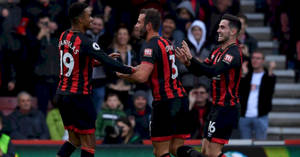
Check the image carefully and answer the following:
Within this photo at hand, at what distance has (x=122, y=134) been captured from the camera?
11.9 meters

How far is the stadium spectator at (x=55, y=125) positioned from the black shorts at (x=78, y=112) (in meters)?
3.74

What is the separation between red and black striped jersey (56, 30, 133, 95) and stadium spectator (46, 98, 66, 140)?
3854mm

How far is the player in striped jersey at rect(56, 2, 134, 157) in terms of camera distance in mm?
8836

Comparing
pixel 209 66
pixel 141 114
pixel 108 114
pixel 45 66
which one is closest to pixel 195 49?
pixel 141 114

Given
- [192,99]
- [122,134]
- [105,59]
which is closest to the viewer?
[105,59]

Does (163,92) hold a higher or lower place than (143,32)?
lower

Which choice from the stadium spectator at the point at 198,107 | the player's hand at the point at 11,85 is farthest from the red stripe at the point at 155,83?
the player's hand at the point at 11,85

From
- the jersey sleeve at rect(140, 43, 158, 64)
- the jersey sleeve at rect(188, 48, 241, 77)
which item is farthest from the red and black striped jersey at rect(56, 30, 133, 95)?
the jersey sleeve at rect(188, 48, 241, 77)

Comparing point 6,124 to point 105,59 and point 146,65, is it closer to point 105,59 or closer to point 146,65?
point 105,59

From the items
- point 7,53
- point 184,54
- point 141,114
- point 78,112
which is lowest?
point 141,114

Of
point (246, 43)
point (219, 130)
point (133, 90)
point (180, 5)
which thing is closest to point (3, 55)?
point (133, 90)

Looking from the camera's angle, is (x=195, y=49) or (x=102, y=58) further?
(x=195, y=49)

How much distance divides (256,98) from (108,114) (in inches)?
115

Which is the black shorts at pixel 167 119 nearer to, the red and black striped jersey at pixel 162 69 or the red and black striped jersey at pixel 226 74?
the red and black striped jersey at pixel 162 69
